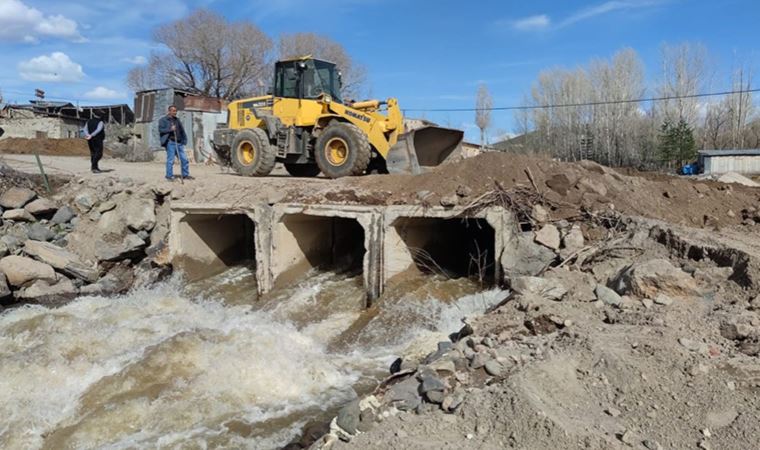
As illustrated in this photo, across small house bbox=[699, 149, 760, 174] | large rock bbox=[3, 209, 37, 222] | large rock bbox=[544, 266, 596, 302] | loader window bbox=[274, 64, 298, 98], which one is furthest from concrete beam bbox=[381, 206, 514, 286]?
small house bbox=[699, 149, 760, 174]

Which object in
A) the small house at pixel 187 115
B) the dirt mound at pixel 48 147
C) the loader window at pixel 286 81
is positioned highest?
the small house at pixel 187 115

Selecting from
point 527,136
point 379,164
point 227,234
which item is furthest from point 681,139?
point 227,234

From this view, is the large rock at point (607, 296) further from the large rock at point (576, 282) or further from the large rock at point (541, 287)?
the large rock at point (541, 287)

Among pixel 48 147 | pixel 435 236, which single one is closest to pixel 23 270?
pixel 435 236

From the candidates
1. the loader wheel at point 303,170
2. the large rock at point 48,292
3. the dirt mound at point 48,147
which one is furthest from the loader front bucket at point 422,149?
A: the dirt mound at point 48,147

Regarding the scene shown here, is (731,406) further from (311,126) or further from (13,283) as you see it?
(13,283)

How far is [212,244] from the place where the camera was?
36.6 ft

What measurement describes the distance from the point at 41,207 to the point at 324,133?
5395mm

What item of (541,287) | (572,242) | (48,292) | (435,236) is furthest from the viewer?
(435,236)

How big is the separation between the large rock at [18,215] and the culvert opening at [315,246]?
16.0 feet

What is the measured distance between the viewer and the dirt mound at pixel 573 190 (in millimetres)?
7469

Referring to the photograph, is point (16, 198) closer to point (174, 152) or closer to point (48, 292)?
point (48, 292)

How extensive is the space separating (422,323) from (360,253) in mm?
3939

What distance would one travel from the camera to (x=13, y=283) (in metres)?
9.13
